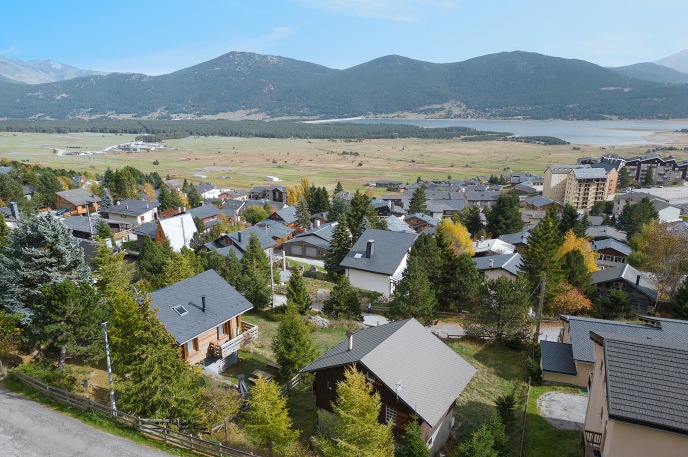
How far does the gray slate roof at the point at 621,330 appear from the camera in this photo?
73.9 feet

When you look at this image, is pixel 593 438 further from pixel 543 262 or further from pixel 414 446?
pixel 543 262

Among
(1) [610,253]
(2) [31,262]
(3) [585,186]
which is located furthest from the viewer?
(3) [585,186]

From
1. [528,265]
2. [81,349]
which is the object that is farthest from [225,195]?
[81,349]

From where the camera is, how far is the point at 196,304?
26.5 metres

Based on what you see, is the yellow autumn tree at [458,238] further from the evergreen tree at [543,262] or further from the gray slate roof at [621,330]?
the gray slate roof at [621,330]

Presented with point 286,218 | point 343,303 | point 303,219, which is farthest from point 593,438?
point 286,218

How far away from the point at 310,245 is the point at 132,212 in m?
31.8

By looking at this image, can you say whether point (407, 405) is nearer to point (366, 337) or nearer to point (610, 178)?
point (366, 337)

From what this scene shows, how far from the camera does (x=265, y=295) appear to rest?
123 feet

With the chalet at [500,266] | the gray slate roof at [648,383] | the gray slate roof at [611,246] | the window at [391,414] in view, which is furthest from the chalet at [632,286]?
the window at [391,414]

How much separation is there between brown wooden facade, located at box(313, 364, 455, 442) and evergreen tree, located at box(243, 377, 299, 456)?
106 inches

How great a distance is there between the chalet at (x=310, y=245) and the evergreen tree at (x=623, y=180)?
113m

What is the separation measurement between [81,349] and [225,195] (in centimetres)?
9894

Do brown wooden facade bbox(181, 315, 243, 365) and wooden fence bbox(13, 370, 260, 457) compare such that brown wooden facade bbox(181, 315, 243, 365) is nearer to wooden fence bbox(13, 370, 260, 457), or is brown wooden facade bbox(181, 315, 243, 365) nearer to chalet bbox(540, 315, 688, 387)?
wooden fence bbox(13, 370, 260, 457)
